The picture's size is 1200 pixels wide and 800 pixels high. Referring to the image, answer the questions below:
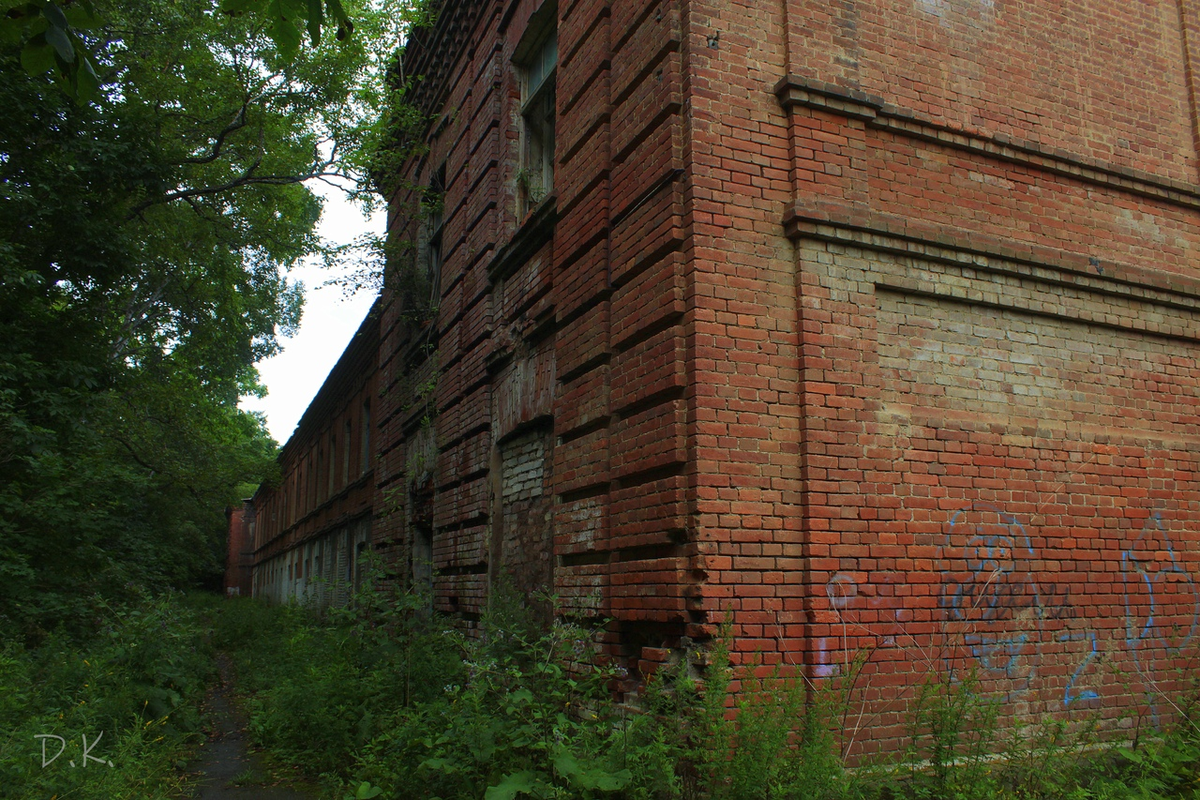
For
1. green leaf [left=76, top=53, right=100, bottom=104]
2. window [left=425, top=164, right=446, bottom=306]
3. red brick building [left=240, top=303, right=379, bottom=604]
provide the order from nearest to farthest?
green leaf [left=76, top=53, right=100, bottom=104]
window [left=425, top=164, right=446, bottom=306]
red brick building [left=240, top=303, right=379, bottom=604]

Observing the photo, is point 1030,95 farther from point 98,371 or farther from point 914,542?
point 98,371

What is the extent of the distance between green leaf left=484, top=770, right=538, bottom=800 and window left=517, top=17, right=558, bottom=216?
5.95 metres

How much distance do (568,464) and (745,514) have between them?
1.96 m

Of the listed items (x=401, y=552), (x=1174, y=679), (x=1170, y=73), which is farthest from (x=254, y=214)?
(x=1174, y=679)

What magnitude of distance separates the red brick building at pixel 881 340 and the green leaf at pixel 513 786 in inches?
43.5

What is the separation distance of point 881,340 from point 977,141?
1.85 meters

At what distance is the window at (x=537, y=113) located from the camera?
8.59m

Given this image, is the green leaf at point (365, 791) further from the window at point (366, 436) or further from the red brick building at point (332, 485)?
the window at point (366, 436)

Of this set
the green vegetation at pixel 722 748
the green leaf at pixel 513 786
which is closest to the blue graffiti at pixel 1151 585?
the green vegetation at pixel 722 748

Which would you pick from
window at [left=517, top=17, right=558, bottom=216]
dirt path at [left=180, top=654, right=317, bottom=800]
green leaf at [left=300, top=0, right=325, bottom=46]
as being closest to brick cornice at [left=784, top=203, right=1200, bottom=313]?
green leaf at [left=300, top=0, right=325, bottom=46]

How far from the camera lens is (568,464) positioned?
6.51 metres

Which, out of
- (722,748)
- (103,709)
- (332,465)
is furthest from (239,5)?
(332,465)

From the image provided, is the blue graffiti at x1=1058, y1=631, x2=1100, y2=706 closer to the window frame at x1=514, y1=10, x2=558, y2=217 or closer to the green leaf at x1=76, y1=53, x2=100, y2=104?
the window frame at x1=514, y1=10, x2=558, y2=217

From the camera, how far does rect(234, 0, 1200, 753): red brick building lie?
5.03 meters
